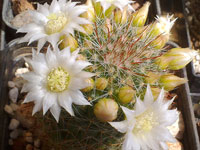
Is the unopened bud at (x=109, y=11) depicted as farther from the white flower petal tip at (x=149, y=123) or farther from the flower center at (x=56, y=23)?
the white flower petal tip at (x=149, y=123)

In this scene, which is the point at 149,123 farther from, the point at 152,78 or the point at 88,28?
the point at 88,28

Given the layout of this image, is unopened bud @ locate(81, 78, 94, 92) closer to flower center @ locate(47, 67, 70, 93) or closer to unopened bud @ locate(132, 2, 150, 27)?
flower center @ locate(47, 67, 70, 93)

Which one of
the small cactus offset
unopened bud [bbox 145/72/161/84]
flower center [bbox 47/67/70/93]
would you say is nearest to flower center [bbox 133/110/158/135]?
the small cactus offset

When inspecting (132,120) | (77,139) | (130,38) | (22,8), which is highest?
(22,8)

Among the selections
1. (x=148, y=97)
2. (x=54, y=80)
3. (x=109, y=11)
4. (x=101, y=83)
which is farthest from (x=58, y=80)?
(x=109, y=11)

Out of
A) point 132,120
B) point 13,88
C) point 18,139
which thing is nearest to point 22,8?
point 13,88

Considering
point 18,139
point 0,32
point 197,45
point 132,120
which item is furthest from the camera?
point 197,45

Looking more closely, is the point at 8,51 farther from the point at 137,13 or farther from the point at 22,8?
the point at 137,13
